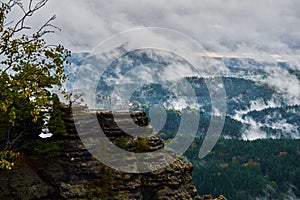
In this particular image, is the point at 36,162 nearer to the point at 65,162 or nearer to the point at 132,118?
the point at 65,162

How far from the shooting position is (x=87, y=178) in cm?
4434

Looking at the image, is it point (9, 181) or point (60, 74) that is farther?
point (9, 181)

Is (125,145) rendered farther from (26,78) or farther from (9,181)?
(26,78)

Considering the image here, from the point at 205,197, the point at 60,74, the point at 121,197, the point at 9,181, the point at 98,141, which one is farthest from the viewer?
the point at 205,197

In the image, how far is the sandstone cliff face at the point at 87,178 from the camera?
41.8 meters

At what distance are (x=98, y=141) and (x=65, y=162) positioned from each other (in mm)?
4965

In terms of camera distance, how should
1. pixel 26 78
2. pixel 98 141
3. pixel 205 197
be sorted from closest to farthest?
pixel 26 78, pixel 98 141, pixel 205 197

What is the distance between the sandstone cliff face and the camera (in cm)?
4181

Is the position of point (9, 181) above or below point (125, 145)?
below

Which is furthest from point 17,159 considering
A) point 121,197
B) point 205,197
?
point 205,197

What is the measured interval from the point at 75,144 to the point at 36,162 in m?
5.15

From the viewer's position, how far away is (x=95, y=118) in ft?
157

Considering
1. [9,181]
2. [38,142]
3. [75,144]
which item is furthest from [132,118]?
[9,181]

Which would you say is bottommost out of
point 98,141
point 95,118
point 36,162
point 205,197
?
point 205,197
